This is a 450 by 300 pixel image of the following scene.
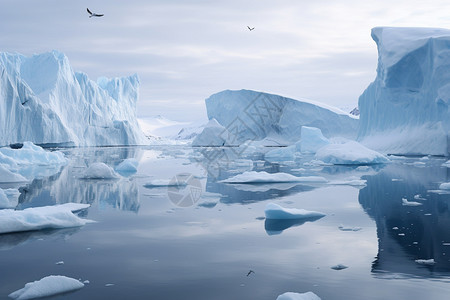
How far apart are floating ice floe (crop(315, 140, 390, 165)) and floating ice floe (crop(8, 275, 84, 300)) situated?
15.0m

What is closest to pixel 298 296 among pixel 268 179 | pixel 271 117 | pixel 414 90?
pixel 268 179

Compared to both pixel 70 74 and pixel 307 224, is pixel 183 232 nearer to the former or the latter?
pixel 307 224

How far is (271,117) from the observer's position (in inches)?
→ 1531

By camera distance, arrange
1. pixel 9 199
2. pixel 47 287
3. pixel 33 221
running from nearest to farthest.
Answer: pixel 47 287, pixel 33 221, pixel 9 199

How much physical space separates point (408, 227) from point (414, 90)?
1913 centimetres

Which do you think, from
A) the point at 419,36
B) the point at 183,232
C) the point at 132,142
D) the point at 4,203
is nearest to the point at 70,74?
the point at 132,142

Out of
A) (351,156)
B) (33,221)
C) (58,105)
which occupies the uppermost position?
(58,105)

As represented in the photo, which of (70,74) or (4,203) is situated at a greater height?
(70,74)

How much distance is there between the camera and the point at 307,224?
6203 mm

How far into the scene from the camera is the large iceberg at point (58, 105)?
2828cm

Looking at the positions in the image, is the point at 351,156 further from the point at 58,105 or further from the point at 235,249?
the point at 58,105

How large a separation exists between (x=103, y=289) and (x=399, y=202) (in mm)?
6156

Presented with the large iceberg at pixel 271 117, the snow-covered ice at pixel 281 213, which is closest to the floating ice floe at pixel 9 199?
the snow-covered ice at pixel 281 213

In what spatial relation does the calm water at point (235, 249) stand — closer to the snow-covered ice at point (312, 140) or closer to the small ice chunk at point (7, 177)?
the small ice chunk at point (7, 177)
